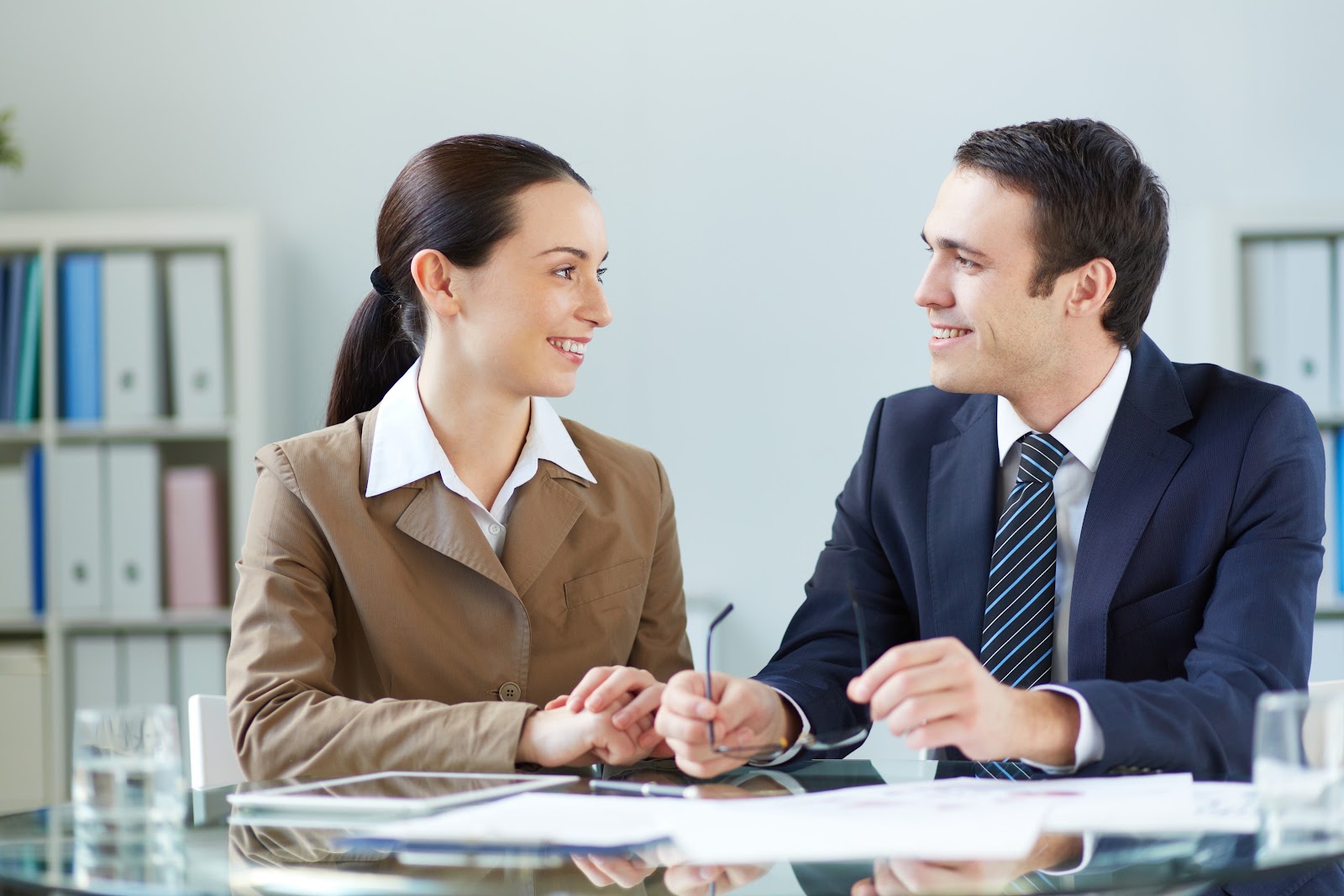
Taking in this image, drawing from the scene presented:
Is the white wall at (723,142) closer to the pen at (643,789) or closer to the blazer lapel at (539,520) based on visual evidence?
the blazer lapel at (539,520)

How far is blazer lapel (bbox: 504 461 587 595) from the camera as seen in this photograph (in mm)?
1690

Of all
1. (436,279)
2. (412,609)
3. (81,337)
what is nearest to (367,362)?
(436,279)

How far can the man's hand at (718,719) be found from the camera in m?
1.30

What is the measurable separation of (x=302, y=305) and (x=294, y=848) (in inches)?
106

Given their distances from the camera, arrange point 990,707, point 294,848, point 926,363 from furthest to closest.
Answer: point 926,363 → point 990,707 → point 294,848

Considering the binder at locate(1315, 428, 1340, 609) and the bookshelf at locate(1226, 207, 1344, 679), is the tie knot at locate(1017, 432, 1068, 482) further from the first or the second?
the binder at locate(1315, 428, 1340, 609)

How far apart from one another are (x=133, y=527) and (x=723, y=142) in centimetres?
172

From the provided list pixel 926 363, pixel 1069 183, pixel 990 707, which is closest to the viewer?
pixel 990 707

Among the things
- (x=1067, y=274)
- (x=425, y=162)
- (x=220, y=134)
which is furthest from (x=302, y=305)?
(x=1067, y=274)

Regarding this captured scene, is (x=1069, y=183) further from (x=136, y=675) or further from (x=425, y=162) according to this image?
(x=136, y=675)

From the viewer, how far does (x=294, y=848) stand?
1.01 m

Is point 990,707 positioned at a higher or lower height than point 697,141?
lower

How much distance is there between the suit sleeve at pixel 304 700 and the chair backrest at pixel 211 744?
0.26 feet

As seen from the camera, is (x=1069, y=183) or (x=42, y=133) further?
(x=42, y=133)
